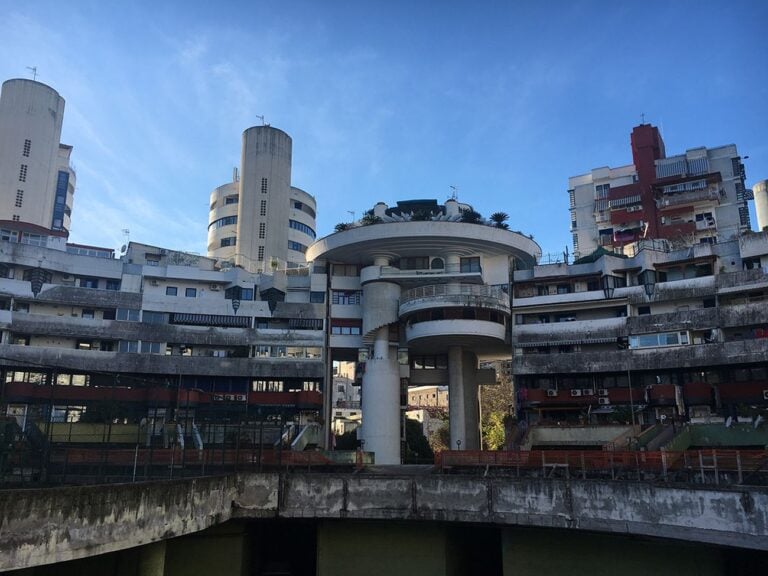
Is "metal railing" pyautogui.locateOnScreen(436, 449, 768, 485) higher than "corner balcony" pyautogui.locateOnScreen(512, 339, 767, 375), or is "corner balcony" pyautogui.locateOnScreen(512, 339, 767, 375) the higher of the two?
"corner balcony" pyautogui.locateOnScreen(512, 339, 767, 375)

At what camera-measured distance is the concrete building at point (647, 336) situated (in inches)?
1858

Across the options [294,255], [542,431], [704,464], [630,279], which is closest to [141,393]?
[704,464]

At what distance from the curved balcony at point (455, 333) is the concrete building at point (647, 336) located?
8.69 ft

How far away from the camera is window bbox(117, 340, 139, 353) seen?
2216 inches

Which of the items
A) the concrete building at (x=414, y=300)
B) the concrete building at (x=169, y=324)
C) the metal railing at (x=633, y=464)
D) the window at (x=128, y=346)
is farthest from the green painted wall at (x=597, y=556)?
the window at (x=128, y=346)

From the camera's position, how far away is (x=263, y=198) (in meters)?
73.0

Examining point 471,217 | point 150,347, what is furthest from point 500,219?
point 150,347

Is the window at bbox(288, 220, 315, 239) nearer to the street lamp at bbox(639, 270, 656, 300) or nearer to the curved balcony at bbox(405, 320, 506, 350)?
the curved balcony at bbox(405, 320, 506, 350)

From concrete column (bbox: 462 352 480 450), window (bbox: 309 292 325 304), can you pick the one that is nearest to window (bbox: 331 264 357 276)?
window (bbox: 309 292 325 304)

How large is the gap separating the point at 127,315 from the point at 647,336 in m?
43.0

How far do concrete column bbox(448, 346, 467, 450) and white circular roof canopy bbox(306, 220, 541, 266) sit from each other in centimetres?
866

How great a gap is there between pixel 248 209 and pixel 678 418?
156 ft

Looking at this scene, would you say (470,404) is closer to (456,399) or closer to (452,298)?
(456,399)

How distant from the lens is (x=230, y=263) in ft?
217
